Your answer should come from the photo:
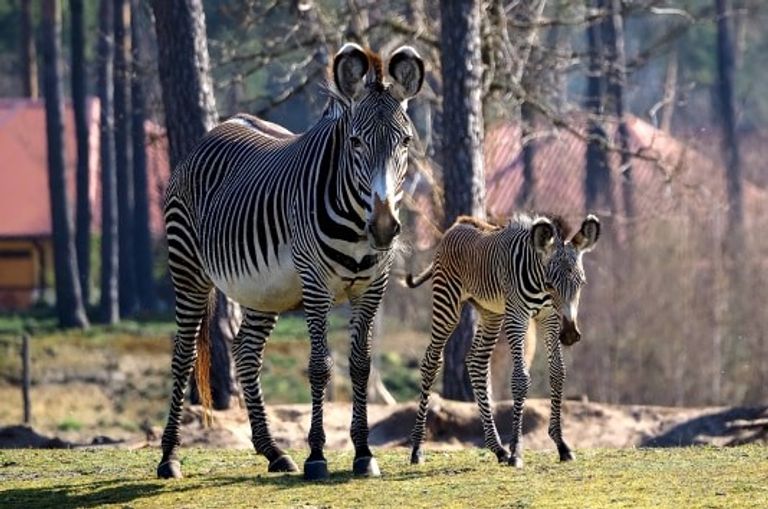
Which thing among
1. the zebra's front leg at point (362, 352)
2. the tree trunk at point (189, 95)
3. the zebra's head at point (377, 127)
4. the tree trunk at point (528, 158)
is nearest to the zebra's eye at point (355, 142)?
the zebra's head at point (377, 127)

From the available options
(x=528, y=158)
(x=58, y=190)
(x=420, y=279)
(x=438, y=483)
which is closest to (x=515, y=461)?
(x=438, y=483)

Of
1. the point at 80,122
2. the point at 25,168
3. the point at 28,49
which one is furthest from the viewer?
the point at 25,168

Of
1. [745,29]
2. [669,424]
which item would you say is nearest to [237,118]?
[669,424]

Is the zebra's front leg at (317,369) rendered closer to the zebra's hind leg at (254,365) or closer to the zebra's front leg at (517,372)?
the zebra's hind leg at (254,365)

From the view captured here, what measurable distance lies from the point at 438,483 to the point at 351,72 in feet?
8.74

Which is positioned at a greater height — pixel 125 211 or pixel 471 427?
pixel 125 211

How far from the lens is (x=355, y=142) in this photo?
10734mm

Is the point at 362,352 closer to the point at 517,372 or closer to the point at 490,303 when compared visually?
the point at 517,372

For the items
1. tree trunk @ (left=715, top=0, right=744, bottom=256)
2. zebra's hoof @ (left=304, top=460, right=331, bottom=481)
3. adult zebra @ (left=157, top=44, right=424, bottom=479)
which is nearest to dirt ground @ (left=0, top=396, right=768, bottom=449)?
adult zebra @ (left=157, top=44, right=424, bottom=479)

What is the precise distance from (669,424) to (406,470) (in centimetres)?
594

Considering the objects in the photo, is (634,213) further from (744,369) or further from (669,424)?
(669,424)

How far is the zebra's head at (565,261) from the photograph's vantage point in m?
11.4

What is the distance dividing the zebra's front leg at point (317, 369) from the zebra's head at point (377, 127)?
63 cm

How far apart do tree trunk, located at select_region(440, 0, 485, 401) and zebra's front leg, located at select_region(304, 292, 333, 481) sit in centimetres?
659
